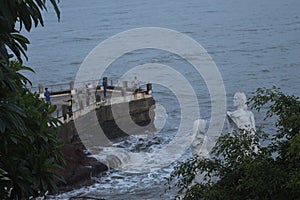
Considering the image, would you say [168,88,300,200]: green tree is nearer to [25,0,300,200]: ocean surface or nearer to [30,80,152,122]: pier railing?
[25,0,300,200]: ocean surface

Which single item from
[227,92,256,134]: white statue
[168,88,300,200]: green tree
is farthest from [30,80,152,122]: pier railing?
[168,88,300,200]: green tree

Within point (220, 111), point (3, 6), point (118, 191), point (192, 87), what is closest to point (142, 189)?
point (118, 191)

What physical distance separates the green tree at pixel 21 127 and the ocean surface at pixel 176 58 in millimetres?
15603

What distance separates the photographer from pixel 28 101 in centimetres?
828

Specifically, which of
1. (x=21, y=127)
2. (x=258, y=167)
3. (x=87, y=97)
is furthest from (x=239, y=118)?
(x=87, y=97)

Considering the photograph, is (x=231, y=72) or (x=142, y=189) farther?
(x=231, y=72)

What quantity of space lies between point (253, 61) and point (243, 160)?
153ft

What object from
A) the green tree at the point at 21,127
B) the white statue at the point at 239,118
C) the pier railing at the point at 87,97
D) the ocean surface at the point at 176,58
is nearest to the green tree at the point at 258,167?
the white statue at the point at 239,118

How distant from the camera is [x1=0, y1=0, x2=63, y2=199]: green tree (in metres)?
6.55

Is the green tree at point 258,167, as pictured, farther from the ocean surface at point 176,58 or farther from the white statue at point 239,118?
the ocean surface at point 176,58

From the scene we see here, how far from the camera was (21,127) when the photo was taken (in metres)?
6.66

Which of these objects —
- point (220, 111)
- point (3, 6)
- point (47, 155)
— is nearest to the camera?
point (3, 6)

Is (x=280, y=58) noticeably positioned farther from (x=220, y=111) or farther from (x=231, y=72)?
(x=220, y=111)

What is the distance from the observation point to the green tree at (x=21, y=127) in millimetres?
6547
